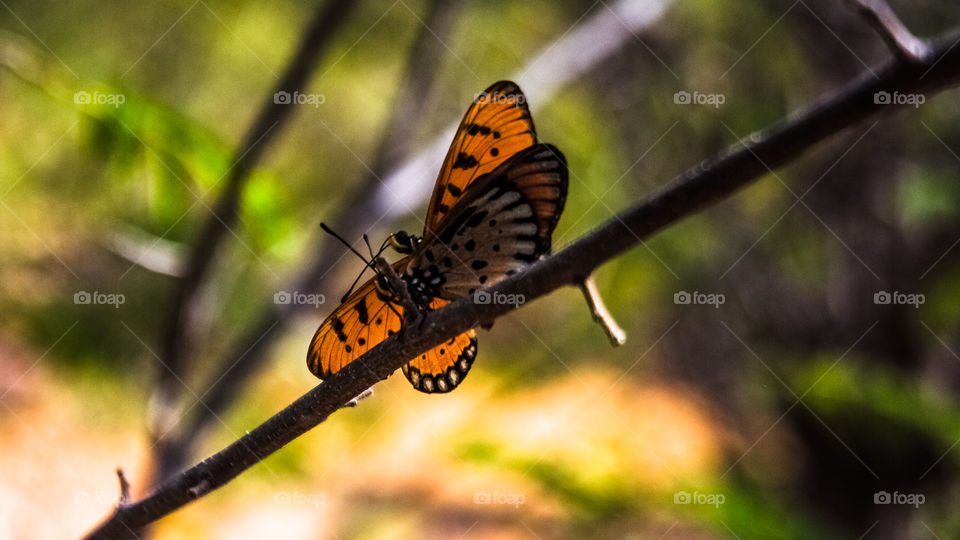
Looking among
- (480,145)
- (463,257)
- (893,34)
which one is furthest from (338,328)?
(893,34)

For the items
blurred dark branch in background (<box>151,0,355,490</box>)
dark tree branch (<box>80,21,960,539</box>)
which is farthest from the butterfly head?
blurred dark branch in background (<box>151,0,355,490</box>)

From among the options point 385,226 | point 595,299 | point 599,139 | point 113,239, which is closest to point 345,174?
point 599,139

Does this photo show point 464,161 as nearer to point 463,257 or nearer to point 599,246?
point 463,257

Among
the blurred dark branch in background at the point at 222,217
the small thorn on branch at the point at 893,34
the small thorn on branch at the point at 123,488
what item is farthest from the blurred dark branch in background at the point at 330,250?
the small thorn on branch at the point at 893,34

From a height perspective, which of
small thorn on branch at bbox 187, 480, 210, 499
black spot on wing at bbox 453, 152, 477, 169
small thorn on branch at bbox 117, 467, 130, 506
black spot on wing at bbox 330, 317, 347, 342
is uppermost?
black spot on wing at bbox 453, 152, 477, 169

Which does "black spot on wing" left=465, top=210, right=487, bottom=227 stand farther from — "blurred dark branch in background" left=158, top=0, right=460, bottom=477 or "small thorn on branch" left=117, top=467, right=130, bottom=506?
"blurred dark branch in background" left=158, top=0, right=460, bottom=477

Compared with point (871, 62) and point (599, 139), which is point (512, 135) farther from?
point (871, 62)
